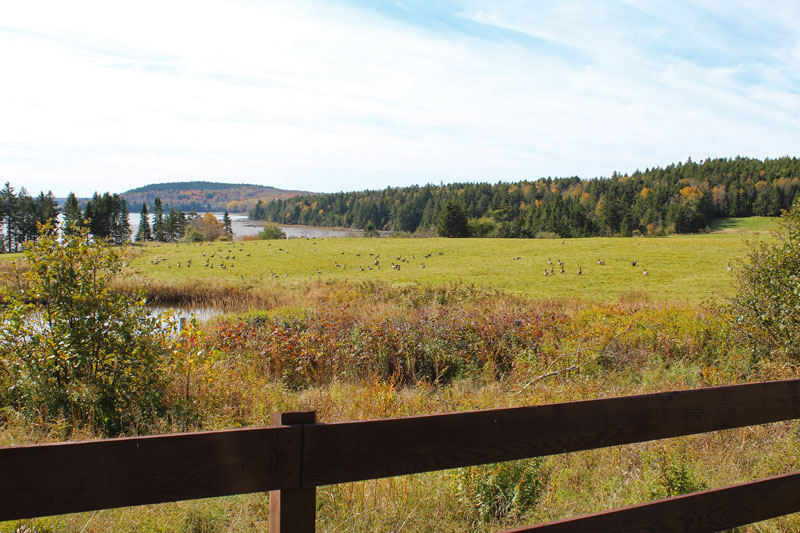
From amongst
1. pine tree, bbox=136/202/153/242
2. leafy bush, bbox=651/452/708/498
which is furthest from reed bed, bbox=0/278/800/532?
pine tree, bbox=136/202/153/242

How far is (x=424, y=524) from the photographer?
3.66 meters

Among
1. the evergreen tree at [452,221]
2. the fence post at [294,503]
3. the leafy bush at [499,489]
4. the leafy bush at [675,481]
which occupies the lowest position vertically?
the leafy bush at [499,489]

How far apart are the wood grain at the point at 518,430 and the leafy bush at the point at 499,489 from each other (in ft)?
5.24

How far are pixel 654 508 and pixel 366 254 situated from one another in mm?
45726

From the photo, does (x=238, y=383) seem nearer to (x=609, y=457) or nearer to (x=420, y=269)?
(x=609, y=457)

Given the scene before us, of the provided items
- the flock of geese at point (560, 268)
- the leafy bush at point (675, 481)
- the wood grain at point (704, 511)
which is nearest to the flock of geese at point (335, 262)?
the flock of geese at point (560, 268)

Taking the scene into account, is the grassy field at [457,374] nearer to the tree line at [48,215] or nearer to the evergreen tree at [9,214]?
the tree line at [48,215]

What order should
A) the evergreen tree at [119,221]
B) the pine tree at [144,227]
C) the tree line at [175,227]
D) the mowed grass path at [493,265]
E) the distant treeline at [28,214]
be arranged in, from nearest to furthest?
the mowed grass path at [493,265] → the distant treeline at [28,214] → the evergreen tree at [119,221] → the tree line at [175,227] → the pine tree at [144,227]

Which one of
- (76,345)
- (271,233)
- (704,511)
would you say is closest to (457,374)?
(76,345)

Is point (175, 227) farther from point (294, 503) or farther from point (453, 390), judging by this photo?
point (294, 503)

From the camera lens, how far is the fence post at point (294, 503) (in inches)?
80.0

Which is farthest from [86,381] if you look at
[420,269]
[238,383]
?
[420,269]

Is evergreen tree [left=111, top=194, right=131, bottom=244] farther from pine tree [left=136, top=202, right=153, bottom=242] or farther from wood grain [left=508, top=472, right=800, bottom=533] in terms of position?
wood grain [left=508, top=472, right=800, bottom=533]

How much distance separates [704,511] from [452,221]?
82725 millimetres
